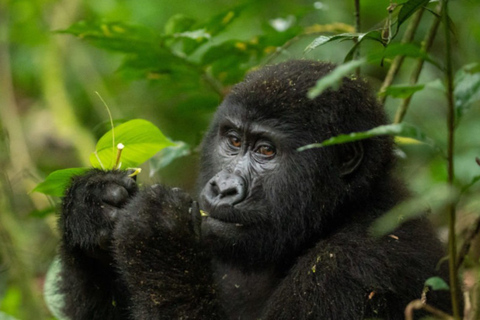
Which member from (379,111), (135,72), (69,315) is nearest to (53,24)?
(135,72)

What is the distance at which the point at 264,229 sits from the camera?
3332mm

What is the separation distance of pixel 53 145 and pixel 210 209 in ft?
19.1

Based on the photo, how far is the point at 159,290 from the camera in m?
2.95

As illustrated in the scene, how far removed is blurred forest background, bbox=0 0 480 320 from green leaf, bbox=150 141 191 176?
19 mm

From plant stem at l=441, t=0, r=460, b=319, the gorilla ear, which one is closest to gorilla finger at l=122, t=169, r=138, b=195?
the gorilla ear

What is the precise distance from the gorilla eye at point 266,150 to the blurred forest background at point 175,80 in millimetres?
514

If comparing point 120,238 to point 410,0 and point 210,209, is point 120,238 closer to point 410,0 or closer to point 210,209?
point 210,209

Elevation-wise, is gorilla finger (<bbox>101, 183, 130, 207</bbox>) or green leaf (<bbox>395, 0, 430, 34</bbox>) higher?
green leaf (<bbox>395, 0, 430, 34</bbox>)

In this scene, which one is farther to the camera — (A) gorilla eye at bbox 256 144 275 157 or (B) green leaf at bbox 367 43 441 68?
(A) gorilla eye at bbox 256 144 275 157

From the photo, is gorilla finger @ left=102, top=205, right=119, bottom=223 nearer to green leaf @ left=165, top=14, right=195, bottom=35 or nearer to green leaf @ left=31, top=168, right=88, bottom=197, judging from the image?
green leaf @ left=31, top=168, right=88, bottom=197

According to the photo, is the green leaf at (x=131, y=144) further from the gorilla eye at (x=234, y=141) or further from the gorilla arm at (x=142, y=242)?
the gorilla eye at (x=234, y=141)

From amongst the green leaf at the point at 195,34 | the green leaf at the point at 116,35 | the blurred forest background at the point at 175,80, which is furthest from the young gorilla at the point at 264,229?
the green leaf at the point at 116,35

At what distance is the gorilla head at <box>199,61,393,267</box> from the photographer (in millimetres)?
3309

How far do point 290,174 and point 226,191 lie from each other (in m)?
0.36
